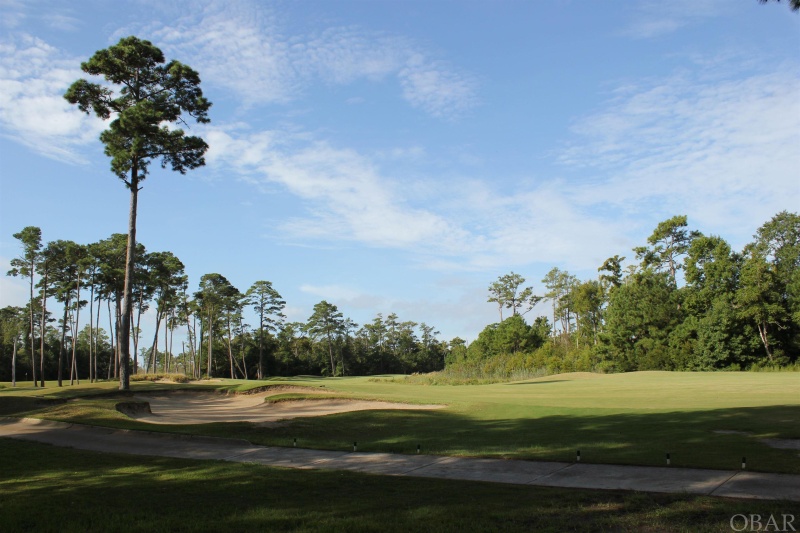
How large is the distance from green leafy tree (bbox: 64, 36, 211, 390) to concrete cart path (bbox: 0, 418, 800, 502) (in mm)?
14847

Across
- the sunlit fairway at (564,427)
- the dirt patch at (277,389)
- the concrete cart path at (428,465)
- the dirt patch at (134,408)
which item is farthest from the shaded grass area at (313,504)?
the dirt patch at (277,389)

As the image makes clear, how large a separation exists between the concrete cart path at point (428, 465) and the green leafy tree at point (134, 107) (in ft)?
48.7

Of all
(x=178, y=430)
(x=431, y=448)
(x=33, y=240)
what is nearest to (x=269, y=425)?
(x=178, y=430)

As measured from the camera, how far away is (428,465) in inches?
447

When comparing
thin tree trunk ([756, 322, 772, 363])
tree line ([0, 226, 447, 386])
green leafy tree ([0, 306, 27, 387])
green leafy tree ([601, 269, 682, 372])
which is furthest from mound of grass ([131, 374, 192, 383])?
thin tree trunk ([756, 322, 772, 363])

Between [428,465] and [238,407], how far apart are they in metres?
19.3

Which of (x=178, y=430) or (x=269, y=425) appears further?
(x=269, y=425)

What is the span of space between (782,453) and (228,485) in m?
10.5

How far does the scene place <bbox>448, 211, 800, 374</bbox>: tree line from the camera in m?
55.8

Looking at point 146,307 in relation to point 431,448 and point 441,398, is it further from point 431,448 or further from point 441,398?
point 431,448

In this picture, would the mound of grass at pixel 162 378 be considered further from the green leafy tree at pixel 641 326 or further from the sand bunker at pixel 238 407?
the green leafy tree at pixel 641 326

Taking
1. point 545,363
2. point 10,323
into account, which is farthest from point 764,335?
point 10,323

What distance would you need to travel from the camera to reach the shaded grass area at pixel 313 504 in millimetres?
6508

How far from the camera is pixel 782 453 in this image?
10.6 meters
